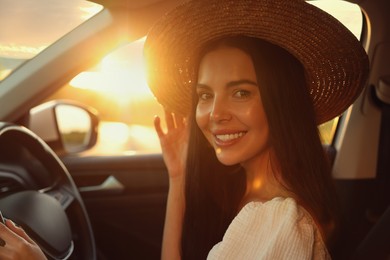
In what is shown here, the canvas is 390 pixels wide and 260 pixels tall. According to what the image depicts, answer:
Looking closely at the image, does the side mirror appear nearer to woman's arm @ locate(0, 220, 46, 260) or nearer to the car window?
the car window

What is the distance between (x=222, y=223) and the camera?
102 inches

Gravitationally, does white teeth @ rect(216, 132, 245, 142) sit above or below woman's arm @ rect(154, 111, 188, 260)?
above

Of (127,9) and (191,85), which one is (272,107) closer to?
(191,85)

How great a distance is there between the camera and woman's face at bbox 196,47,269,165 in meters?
2.08

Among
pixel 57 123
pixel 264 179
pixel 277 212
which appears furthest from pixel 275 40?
pixel 57 123

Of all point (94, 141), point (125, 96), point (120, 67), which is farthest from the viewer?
point (125, 96)

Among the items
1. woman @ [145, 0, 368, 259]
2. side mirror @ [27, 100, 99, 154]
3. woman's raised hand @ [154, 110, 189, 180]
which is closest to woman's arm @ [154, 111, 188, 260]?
woman's raised hand @ [154, 110, 189, 180]

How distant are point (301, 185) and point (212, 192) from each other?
68 cm

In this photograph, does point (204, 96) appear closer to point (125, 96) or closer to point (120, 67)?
point (120, 67)

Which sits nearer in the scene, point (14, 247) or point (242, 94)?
point (14, 247)

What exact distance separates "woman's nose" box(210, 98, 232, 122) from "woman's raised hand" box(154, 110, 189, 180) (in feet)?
1.69

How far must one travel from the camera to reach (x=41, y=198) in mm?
2334

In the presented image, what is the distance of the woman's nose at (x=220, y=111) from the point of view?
2111 millimetres

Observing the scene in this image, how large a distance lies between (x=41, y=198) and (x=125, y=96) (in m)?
5.74
